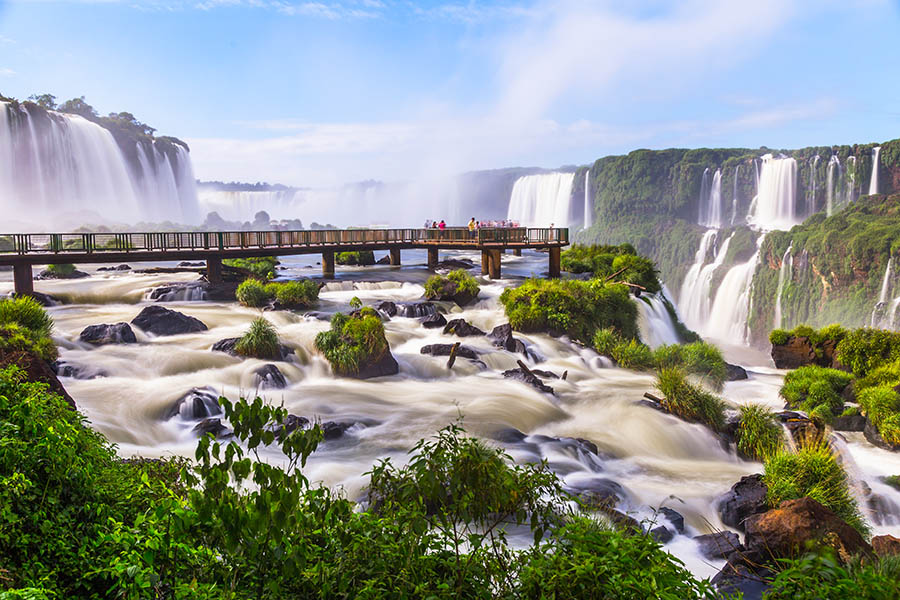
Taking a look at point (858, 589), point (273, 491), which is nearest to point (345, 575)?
point (273, 491)

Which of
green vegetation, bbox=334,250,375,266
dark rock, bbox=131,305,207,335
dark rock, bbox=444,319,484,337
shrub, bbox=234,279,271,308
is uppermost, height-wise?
green vegetation, bbox=334,250,375,266

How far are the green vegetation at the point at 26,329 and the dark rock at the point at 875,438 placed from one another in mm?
21421

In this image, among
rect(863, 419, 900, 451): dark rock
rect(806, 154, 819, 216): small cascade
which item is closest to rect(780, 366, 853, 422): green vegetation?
rect(863, 419, 900, 451): dark rock

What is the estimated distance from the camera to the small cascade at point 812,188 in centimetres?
8681

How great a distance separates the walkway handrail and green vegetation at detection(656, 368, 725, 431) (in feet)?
65.3

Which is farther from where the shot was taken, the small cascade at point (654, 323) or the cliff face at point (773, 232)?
the cliff face at point (773, 232)

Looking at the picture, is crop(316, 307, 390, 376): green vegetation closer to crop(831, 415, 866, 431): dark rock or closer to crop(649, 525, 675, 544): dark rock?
crop(649, 525, 675, 544): dark rock

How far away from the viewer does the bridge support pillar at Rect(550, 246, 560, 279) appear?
37375 millimetres

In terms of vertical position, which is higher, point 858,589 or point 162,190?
point 162,190

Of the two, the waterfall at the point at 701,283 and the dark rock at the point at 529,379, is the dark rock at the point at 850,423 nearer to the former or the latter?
the dark rock at the point at 529,379

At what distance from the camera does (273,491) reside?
14.5ft

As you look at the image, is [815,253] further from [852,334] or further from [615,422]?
[615,422]

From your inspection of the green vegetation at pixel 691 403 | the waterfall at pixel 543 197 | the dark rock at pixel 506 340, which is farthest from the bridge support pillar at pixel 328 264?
the waterfall at pixel 543 197

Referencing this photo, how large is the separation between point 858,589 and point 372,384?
1511 cm
